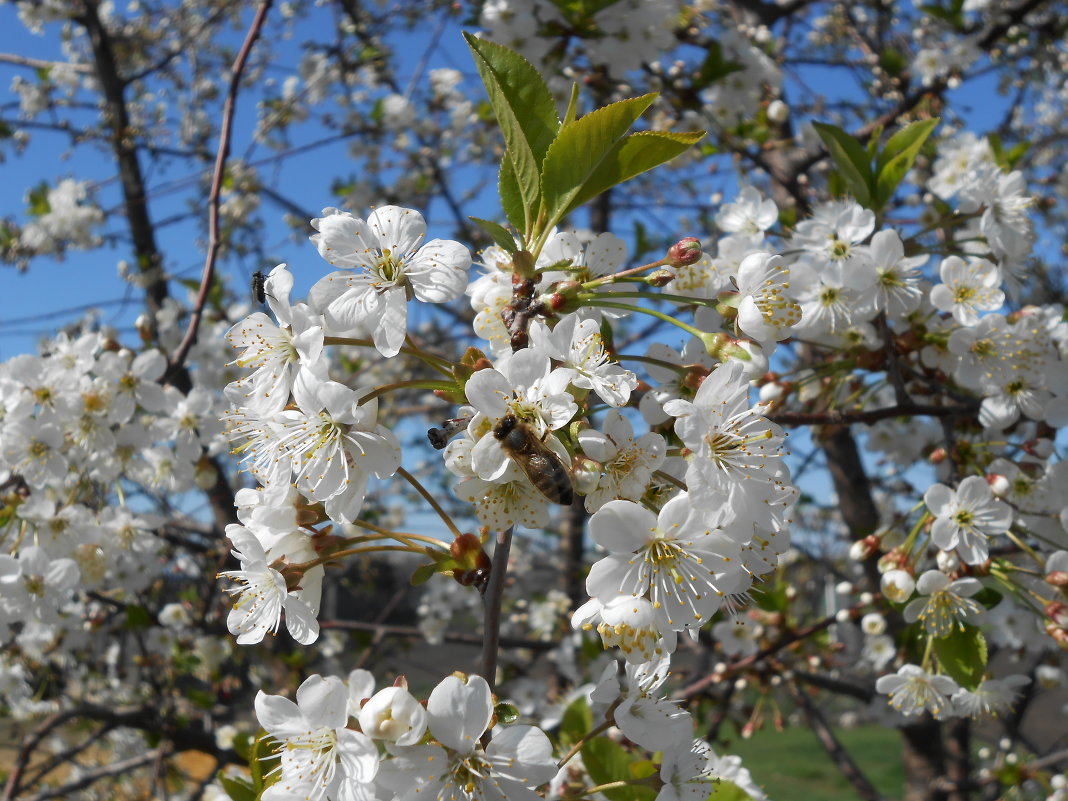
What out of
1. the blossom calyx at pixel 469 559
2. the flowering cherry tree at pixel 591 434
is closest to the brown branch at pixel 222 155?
the flowering cherry tree at pixel 591 434

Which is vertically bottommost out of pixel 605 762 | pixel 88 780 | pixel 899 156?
pixel 605 762

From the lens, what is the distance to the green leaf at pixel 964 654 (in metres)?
1.75

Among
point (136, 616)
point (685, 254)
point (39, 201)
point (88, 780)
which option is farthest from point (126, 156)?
point (685, 254)

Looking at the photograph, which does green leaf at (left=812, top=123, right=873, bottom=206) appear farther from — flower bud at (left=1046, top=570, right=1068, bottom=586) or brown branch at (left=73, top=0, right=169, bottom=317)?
brown branch at (left=73, top=0, right=169, bottom=317)

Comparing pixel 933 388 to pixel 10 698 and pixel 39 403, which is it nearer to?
pixel 39 403

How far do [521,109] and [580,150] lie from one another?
0.12 meters

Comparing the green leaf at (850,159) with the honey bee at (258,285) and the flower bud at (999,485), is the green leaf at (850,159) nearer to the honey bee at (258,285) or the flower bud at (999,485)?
the flower bud at (999,485)

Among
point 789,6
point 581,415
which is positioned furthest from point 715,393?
point 789,6

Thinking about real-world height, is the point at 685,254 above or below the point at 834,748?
above

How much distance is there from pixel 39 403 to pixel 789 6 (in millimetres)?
3482

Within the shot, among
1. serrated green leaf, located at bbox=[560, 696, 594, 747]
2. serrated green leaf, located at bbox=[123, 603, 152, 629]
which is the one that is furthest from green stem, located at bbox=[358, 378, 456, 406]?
serrated green leaf, located at bbox=[123, 603, 152, 629]

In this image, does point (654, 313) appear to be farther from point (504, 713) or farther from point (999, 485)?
point (999, 485)

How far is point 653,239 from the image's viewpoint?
17.2 ft

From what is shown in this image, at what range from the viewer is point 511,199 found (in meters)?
1.25
